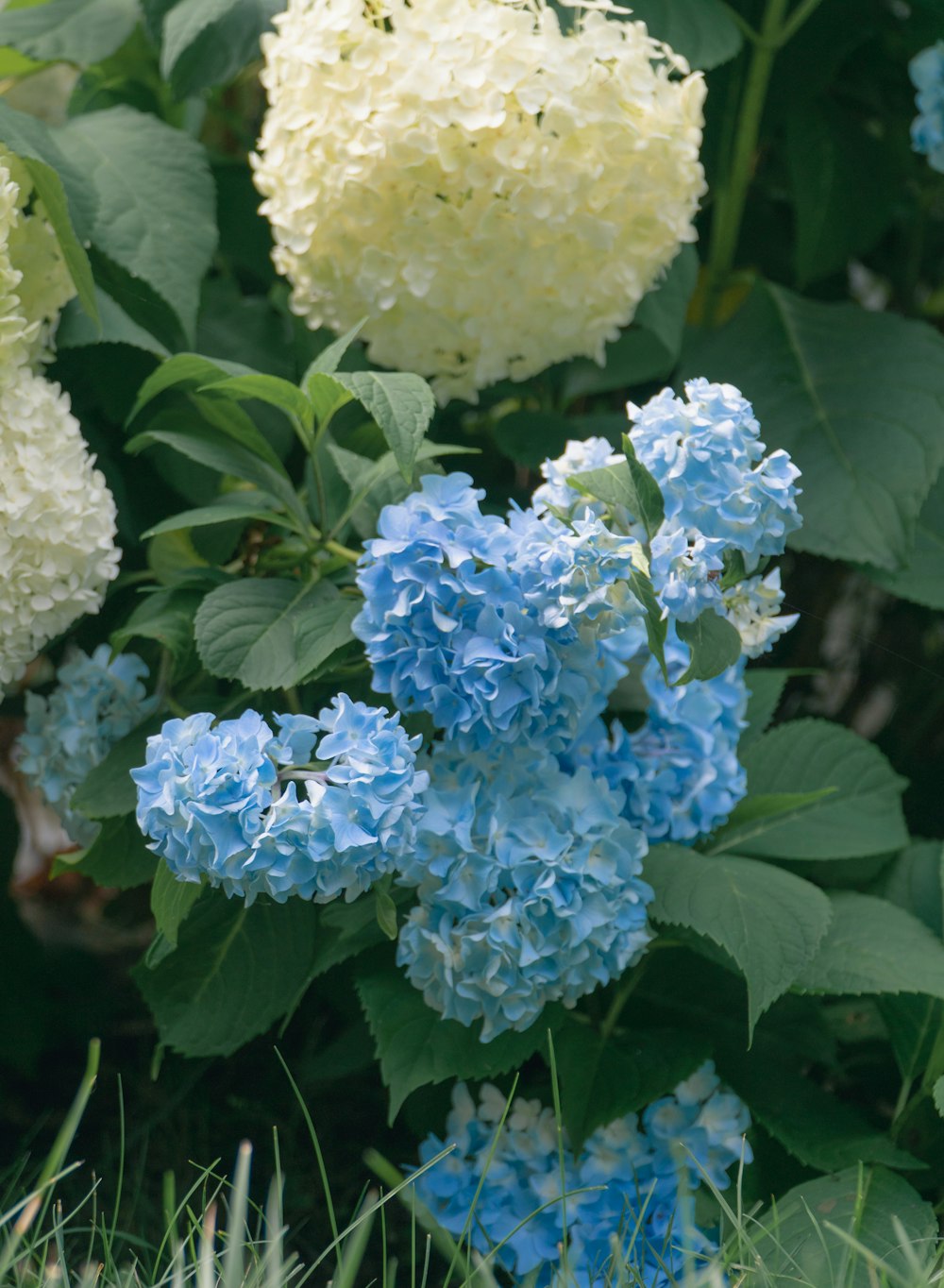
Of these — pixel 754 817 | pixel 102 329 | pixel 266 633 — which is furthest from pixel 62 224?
pixel 754 817

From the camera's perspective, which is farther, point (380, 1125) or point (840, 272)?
point (840, 272)

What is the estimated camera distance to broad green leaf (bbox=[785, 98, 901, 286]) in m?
1.31

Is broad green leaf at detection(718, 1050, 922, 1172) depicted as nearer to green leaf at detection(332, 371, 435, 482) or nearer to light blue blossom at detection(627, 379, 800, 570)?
light blue blossom at detection(627, 379, 800, 570)

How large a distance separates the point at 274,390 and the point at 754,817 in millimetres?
474

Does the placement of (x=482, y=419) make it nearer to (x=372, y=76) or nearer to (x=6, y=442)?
(x=372, y=76)

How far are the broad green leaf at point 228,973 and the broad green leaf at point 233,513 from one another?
28 centimetres

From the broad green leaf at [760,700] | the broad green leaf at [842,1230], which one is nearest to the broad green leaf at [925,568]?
the broad green leaf at [760,700]

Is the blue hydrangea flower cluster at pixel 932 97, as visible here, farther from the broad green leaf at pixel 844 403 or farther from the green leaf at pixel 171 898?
the green leaf at pixel 171 898

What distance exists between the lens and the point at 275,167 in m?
0.97

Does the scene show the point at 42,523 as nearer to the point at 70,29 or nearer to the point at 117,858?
the point at 117,858

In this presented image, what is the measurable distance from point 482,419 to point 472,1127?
77cm

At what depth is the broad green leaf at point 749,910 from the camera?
2.61ft

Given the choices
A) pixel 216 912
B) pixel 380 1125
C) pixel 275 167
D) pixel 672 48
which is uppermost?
pixel 672 48

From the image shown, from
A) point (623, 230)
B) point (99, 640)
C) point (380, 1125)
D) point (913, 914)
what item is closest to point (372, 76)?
point (623, 230)
